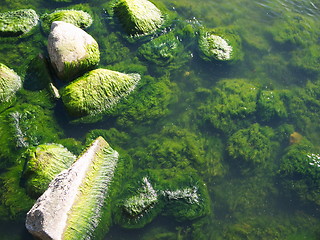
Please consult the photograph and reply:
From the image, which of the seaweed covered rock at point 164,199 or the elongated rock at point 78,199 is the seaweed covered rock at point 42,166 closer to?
the elongated rock at point 78,199

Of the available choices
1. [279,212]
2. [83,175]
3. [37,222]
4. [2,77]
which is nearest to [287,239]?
[279,212]

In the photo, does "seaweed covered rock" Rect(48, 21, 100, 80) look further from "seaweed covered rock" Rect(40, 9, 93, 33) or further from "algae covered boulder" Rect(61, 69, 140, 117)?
"seaweed covered rock" Rect(40, 9, 93, 33)

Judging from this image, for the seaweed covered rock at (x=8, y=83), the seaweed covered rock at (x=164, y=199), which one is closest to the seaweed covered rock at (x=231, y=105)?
the seaweed covered rock at (x=164, y=199)

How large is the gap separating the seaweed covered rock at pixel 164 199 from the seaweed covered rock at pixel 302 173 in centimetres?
134

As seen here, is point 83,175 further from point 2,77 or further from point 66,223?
point 2,77

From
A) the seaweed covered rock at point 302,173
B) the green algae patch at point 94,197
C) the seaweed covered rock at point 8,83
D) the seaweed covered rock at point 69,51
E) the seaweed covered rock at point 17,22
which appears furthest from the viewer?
the seaweed covered rock at point 17,22

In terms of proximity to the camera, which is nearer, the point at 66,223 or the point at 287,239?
the point at 66,223

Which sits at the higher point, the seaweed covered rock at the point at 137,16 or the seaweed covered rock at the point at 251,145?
the seaweed covered rock at the point at 137,16

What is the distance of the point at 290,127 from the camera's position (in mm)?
5301

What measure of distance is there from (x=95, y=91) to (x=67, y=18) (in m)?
1.78

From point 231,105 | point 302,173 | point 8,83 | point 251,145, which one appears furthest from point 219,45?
point 8,83

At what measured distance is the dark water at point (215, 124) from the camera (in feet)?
14.3

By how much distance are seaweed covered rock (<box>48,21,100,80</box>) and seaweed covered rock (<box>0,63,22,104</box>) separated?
0.64 metres

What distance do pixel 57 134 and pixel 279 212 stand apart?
3.46 metres
